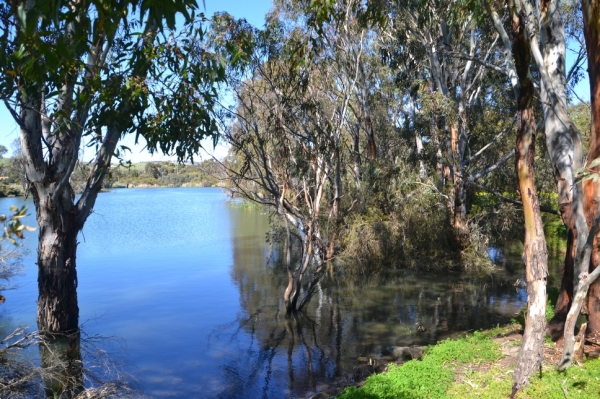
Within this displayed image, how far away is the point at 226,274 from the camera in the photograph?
44.6 ft

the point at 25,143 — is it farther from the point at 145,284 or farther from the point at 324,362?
the point at 145,284

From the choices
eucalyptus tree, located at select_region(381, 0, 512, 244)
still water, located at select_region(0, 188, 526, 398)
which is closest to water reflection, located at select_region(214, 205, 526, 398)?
still water, located at select_region(0, 188, 526, 398)

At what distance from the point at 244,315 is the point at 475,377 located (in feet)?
18.4

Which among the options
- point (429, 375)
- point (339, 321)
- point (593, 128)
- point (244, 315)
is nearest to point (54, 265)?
point (244, 315)

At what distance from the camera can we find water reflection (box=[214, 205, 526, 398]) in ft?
23.6

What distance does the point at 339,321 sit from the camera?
9703 millimetres

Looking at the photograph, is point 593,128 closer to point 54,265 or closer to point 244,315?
point 244,315

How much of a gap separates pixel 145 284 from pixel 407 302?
5.78 metres

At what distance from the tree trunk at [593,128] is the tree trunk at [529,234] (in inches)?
26.0

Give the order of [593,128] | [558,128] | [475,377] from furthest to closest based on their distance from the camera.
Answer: [558,128], [593,128], [475,377]

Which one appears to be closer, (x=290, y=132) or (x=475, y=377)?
(x=475, y=377)

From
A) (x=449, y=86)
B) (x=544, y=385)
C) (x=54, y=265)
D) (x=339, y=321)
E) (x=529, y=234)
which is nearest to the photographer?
(x=544, y=385)

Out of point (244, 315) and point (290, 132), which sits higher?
point (290, 132)

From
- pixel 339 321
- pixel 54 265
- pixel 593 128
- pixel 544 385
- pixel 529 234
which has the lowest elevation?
pixel 339 321
